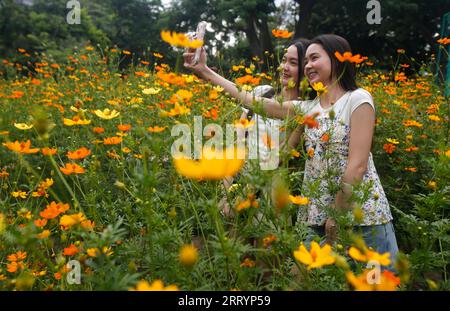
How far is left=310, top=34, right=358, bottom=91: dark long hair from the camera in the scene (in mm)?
1494

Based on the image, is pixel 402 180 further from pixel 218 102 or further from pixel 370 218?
pixel 218 102

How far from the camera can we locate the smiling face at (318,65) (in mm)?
1480

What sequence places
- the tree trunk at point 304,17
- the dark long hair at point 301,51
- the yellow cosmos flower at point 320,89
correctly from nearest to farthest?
the yellow cosmos flower at point 320,89, the dark long hair at point 301,51, the tree trunk at point 304,17

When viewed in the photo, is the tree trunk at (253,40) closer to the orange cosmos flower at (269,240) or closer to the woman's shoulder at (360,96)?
the woman's shoulder at (360,96)

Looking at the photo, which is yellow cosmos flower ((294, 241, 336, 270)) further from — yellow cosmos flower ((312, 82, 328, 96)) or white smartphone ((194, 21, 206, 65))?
white smartphone ((194, 21, 206, 65))

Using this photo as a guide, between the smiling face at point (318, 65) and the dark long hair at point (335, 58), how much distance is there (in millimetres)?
20

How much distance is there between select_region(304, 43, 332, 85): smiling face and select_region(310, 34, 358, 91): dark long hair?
0.07ft

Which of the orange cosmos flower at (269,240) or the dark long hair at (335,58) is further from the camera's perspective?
the dark long hair at (335,58)

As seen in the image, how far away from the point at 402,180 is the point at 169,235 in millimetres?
1506

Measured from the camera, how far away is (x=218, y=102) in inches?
74.9

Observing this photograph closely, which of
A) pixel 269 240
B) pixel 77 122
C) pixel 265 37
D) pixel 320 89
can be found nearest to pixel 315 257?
pixel 269 240

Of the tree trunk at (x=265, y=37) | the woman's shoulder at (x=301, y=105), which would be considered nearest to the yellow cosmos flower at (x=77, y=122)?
the woman's shoulder at (x=301, y=105)

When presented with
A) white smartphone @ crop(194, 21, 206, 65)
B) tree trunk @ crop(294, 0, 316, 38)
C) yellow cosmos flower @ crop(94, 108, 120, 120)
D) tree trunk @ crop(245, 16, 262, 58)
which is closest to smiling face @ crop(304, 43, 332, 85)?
white smartphone @ crop(194, 21, 206, 65)
